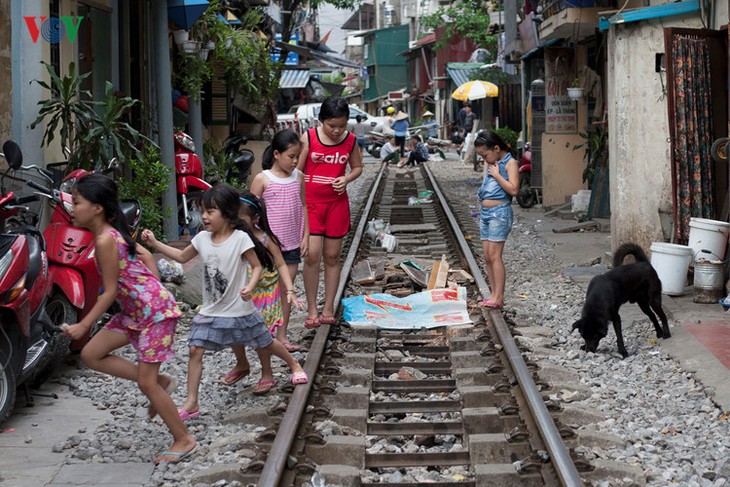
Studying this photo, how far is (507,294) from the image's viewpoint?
34.4 feet

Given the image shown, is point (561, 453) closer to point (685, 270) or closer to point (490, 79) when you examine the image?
point (685, 270)

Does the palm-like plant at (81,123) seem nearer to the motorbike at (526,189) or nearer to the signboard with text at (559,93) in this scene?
the signboard with text at (559,93)

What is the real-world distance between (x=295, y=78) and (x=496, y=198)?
117 feet

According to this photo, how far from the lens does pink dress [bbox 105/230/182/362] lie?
537 cm

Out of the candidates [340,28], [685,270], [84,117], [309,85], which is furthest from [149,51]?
[340,28]

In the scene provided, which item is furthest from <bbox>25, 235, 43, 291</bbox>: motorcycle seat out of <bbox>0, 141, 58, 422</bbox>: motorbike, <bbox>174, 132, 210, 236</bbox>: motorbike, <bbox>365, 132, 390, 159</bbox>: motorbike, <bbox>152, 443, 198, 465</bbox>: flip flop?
<bbox>365, 132, 390, 159</bbox>: motorbike

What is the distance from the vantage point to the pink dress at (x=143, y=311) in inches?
211

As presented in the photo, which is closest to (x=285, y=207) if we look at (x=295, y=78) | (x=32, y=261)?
(x=32, y=261)

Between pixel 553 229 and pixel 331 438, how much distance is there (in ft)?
35.8

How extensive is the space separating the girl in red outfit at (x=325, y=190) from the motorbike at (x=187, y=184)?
18.1 feet

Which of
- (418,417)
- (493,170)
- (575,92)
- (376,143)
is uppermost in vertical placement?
(376,143)

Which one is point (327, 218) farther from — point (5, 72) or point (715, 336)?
point (5, 72)

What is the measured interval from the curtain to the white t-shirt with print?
5540mm

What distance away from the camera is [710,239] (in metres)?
9.58
